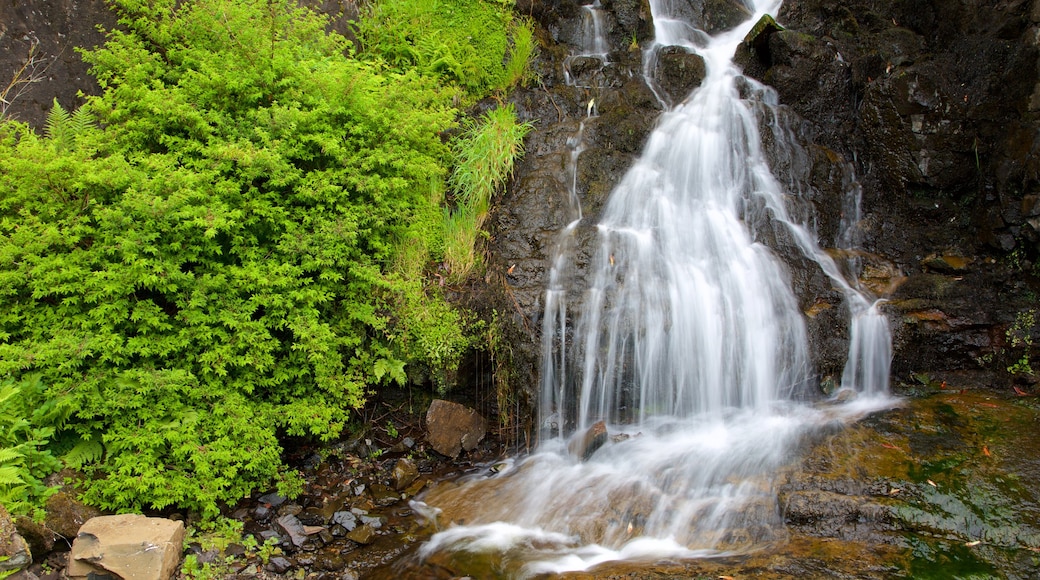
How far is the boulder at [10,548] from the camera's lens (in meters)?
3.98

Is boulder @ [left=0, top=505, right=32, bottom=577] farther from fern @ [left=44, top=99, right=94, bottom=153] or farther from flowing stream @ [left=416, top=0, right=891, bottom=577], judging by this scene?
fern @ [left=44, top=99, right=94, bottom=153]

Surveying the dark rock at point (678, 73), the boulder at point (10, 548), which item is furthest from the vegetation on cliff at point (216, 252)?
the dark rock at point (678, 73)

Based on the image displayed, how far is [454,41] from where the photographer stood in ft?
28.7

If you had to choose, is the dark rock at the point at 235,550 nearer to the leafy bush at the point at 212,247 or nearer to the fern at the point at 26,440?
the leafy bush at the point at 212,247

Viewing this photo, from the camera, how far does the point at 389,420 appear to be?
645 centimetres

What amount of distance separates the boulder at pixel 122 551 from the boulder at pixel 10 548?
0.28m

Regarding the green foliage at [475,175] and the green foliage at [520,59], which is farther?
the green foliage at [520,59]

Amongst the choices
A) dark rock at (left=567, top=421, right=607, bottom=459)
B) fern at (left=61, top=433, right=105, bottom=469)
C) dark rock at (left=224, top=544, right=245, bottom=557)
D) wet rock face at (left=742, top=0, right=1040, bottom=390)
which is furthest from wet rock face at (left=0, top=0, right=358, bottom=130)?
wet rock face at (left=742, top=0, right=1040, bottom=390)

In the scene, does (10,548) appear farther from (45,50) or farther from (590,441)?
(45,50)

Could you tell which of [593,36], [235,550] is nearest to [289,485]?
[235,550]

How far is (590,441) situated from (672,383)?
3.66 feet

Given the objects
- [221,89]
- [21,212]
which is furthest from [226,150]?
[21,212]

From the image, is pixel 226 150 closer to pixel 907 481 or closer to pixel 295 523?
pixel 295 523

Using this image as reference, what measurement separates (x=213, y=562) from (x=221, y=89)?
4.20m
